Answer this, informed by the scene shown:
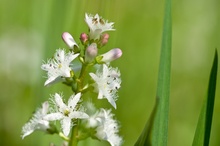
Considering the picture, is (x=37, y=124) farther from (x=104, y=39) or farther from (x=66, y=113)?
(x=104, y=39)

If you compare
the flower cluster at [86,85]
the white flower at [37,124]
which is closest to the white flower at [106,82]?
the flower cluster at [86,85]

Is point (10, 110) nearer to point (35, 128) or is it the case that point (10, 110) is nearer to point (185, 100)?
point (185, 100)

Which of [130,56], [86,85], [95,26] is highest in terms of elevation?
[130,56]

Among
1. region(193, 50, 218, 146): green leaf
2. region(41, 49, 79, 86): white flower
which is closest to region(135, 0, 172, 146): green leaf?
region(193, 50, 218, 146): green leaf

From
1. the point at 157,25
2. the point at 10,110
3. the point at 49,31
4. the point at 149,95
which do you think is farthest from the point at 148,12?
the point at 49,31

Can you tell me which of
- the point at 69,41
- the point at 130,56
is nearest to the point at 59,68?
the point at 69,41

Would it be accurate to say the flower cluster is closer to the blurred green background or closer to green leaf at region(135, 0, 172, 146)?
green leaf at region(135, 0, 172, 146)
